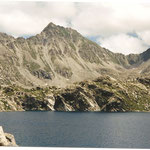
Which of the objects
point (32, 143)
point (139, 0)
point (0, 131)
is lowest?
point (32, 143)

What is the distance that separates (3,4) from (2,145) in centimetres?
3827

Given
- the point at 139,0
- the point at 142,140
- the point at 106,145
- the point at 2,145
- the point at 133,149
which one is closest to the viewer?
the point at 139,0

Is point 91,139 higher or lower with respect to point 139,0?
lower

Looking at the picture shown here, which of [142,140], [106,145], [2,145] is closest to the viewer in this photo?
[2,145]

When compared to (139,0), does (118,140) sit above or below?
below

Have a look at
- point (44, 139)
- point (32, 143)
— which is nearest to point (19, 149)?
point (32, 143)

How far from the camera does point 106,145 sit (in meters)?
102

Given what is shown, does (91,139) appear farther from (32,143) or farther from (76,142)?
(32,143)

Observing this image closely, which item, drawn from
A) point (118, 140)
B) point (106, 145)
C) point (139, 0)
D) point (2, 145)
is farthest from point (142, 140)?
point (139, 0)

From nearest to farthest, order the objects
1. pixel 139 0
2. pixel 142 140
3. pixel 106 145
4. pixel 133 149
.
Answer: pixel 139 0
pixel 133 149
pixel 106 145
pixel 142 140

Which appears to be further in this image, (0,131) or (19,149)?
(0,131)

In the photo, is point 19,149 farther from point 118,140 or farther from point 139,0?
point 118,140

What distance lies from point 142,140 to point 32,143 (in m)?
49.1

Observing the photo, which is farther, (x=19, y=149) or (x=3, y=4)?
(x=3, y=4)
